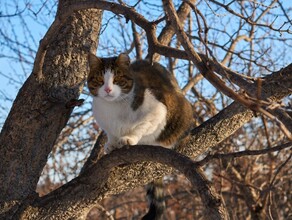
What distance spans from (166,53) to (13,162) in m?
1.19

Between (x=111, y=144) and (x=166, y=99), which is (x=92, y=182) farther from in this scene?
(x=166, y=99)

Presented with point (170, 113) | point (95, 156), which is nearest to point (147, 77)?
point (170, 113)

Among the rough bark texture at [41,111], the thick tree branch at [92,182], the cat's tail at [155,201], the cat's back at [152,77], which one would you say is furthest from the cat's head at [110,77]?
the cat's tail at [155,201]

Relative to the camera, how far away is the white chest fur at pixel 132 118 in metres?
3.06

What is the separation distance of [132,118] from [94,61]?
1.46 feet

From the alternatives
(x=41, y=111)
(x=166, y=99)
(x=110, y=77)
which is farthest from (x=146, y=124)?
(x=41, y=111)

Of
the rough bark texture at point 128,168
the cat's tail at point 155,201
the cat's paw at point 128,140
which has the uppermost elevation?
the cat's paw at point 128,140

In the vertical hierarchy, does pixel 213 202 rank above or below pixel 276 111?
below

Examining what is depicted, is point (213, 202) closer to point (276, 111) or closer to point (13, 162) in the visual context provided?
point (276, 111)

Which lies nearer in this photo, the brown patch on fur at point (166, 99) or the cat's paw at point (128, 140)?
the cat's paw at point (128, 140)

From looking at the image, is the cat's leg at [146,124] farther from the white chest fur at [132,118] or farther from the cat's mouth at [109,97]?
the cat's mouth at [109,97]

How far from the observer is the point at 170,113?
126 inches

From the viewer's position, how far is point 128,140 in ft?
9.87

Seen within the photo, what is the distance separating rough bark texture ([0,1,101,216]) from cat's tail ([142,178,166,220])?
743mm
